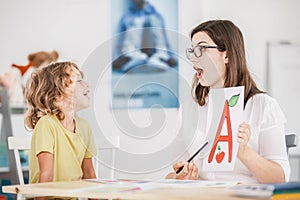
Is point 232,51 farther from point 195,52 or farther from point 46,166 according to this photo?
point 46,166

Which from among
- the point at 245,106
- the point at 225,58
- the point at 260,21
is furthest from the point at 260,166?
the point at 260,21

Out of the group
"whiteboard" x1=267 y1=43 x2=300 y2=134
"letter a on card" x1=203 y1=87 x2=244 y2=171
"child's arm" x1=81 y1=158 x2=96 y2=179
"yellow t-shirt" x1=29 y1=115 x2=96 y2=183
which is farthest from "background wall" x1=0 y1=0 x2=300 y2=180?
"letter a on card" x1=203 y1=87 x2=244 y2=171

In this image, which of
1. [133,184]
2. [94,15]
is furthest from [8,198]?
[133,184]

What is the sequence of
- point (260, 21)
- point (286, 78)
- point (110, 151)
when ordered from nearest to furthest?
1. point (110, 151)
2. point (260, 21)
3. point (286, 78)

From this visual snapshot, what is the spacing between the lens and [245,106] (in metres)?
2.15

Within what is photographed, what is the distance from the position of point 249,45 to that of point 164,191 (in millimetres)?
3168

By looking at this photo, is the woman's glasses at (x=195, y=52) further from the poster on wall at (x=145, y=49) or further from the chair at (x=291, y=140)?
the poster on wall at (x=145, y=49)

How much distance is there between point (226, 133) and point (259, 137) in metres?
0.29

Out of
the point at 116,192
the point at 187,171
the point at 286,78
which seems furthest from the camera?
the point at 286,78

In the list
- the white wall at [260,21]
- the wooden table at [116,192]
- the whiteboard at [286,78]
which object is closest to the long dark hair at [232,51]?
the wooden table at [116,192]

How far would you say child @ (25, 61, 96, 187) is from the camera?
2125 mm

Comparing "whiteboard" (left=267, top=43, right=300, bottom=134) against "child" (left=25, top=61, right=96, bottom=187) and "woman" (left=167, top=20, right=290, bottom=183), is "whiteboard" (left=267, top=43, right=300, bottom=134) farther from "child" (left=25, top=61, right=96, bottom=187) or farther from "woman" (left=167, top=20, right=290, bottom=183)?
"child" (left=25, top=61, right=96, bottom=187)

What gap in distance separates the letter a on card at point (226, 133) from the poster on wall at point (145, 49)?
2296 mm

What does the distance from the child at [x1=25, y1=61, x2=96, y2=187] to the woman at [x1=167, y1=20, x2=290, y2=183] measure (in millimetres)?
348
